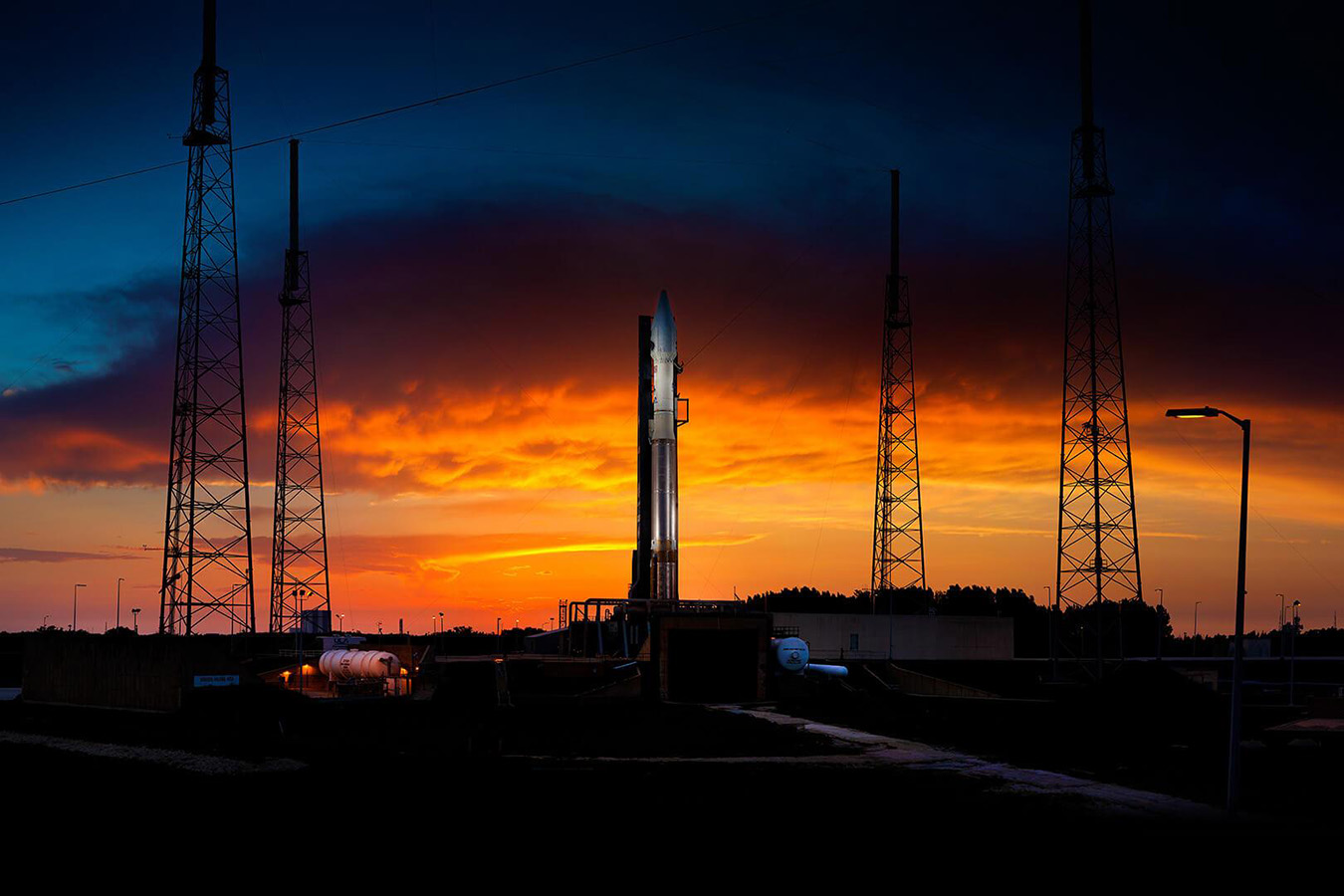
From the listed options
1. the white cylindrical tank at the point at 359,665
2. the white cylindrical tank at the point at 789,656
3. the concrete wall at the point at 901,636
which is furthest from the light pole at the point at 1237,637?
the concrete wall at the point at 901,636

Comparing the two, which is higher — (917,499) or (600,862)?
(917,499)

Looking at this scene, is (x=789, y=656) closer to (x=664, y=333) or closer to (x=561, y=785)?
(x=664, y=333)

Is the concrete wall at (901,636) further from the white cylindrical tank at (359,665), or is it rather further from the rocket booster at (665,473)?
the white cylindrical tank at (359,665)

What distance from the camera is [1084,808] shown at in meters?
28.3

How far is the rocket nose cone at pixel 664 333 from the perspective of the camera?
76.8m

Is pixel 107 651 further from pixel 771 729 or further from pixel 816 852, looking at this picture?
pixel 816 852

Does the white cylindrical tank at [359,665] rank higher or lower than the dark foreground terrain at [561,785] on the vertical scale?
lower

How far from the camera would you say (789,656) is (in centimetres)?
6944

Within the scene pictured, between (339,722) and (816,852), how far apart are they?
101 feet

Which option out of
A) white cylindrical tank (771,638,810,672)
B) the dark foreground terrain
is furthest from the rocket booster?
the dark foreground terrain

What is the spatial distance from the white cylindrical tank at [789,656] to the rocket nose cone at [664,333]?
19208 mm

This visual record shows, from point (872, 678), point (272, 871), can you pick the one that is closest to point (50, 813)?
point (272, 871)

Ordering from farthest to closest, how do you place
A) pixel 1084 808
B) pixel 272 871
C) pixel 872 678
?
1. pixel 872 678
2. pixel 1084 808
3. pixel 272 871

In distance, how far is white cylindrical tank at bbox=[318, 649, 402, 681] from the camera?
223ft
